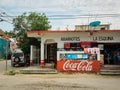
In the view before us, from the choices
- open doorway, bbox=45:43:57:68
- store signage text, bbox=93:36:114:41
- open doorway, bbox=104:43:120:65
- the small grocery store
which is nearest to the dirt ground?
the small grocery store

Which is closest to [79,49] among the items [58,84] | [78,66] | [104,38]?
[78,66]

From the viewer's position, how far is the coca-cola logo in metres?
26.8

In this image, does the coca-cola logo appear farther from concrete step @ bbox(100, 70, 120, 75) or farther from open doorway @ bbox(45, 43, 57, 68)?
open doorway @ bbox(45, 43, 57, 68)

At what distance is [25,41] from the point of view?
38.3 meters

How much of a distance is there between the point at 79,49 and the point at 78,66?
6.67 ft

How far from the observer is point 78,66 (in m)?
26.9

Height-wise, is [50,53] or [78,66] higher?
[50,53]

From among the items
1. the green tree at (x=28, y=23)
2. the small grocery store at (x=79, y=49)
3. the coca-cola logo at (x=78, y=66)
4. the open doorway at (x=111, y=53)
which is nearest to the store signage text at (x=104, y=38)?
the small grocery store at (x=79, y=49)

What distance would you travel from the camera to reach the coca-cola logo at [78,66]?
26797 mm

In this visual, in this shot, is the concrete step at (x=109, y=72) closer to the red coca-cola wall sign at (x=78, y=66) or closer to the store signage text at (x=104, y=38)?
the red coca-cola wall sign at (x=78, y=66)

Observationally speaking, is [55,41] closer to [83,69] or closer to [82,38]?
[82,38]

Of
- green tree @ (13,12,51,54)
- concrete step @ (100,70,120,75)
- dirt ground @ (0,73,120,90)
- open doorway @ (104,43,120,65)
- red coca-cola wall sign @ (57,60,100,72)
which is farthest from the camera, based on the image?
green tree @ (13,12,51,54)

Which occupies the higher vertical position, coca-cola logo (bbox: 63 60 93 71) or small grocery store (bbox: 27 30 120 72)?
small grocery store (bbox: 27 30 120 72)

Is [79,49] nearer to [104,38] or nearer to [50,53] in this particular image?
[104,38]
